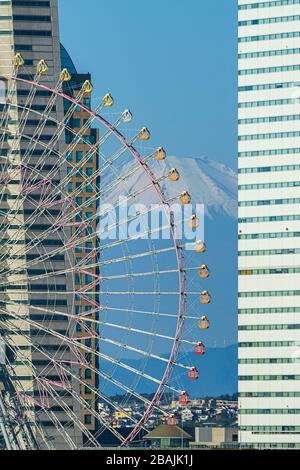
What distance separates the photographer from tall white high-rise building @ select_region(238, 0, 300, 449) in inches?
5704

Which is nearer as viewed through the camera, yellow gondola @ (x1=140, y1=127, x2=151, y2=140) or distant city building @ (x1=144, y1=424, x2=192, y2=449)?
yellow gondola @ (x1=140, y1=127, x2=151, y2=140)

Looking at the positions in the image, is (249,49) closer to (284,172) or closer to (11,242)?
(284,172)

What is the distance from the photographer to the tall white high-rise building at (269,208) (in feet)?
475

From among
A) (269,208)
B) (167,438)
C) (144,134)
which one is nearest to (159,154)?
(144,134)

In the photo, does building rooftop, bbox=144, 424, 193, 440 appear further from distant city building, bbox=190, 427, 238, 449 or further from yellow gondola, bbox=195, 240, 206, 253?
yellow gondola, bbox=195, 240, 206, 253

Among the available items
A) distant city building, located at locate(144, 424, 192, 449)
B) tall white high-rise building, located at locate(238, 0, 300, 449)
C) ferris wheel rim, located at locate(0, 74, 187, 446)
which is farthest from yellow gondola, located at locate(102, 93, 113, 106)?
tall white high-rise building, located at locate(238, 0, 300, 449)

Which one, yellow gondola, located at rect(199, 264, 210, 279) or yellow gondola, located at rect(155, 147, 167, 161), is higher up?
yellow gondola, located at rect(155, 147, 167, 161)

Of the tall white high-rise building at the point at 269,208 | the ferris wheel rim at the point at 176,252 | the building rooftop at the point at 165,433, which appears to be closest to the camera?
the ferris wheel rim at the point at 176,252

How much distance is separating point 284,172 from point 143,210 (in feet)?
233

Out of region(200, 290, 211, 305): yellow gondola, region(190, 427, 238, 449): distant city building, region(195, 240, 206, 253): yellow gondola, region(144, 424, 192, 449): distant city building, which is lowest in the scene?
region(190, 427, 238, 449): distant city building

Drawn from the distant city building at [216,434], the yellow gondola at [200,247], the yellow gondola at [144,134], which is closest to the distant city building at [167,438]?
the distant city building at [216,434]

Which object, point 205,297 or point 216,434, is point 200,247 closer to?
point 205,297

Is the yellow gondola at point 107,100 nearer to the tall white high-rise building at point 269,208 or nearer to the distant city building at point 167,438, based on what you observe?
the distant city building at point 167,438

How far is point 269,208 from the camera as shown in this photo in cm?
14700
